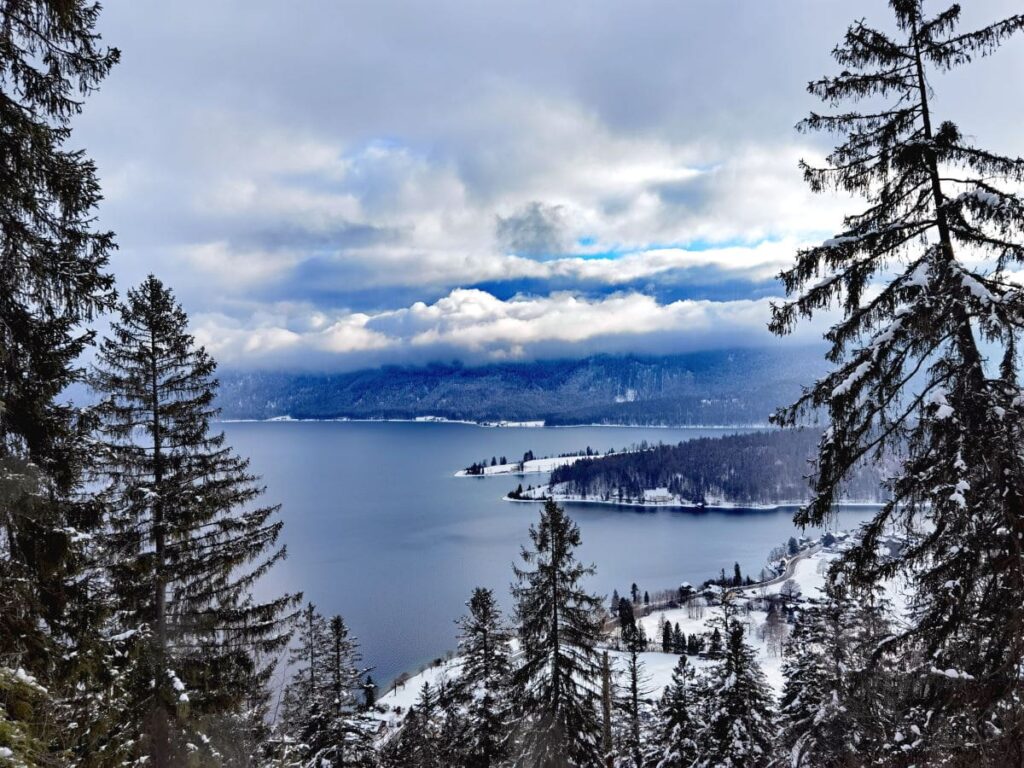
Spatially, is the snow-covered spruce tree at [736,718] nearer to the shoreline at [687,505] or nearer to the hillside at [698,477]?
the shoreline at [687,505]

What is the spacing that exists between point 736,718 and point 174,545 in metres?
12.5

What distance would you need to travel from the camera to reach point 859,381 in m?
5.13

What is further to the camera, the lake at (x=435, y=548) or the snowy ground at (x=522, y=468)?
the snowy ground at (x=522, y=468)

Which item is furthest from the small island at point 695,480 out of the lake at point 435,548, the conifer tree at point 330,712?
the conifer tree at point 330,712

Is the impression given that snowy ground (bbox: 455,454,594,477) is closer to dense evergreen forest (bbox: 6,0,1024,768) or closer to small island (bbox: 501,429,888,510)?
small island (bbox: 501,429,888,510)

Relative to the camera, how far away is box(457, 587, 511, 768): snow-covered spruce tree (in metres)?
14.9

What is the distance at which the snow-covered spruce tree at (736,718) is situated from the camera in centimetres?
1281

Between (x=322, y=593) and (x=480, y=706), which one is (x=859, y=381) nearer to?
(x=480, y=706)

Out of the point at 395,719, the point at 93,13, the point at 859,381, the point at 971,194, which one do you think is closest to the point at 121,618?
the point at 93,13

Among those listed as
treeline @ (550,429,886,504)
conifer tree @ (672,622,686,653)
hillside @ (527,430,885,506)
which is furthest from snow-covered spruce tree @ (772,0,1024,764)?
treeline @ (550,429,886,504)

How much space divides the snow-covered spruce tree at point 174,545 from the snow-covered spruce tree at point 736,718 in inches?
399

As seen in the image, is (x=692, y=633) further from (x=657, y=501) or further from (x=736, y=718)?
(x=657, y=501)

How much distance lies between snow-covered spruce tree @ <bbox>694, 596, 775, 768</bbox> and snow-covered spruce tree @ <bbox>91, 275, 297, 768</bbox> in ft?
33.3

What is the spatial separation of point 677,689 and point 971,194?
48.1 ft
